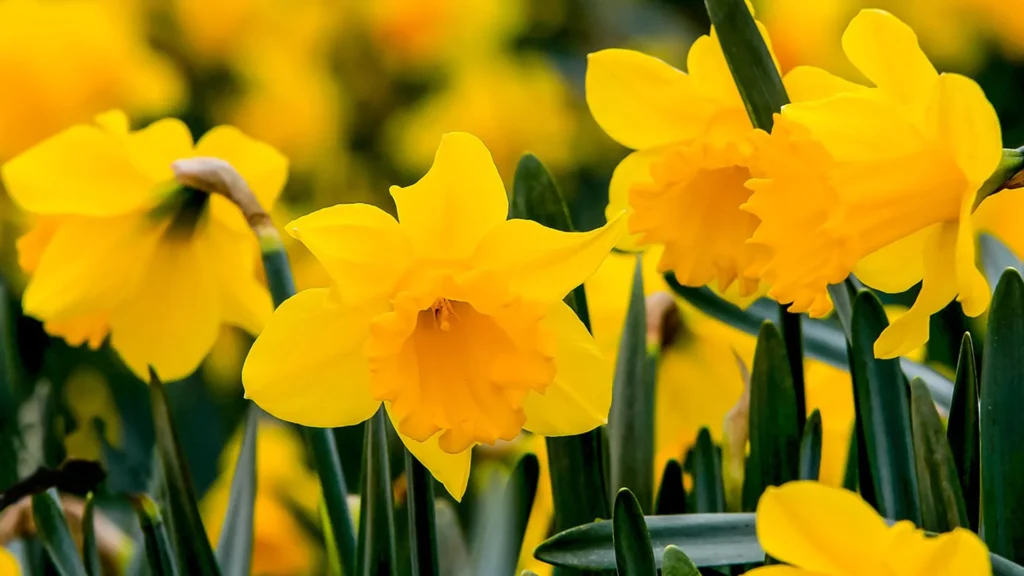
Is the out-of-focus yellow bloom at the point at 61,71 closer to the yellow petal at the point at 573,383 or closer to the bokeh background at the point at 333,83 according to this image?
the bokeh background at the point at 333,83

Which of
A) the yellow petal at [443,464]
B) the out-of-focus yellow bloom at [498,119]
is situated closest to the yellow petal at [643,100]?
the yellow petal at [443,464]

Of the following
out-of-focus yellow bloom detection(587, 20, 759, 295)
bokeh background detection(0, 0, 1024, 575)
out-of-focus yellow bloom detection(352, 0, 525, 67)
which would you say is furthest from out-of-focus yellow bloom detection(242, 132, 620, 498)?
out-of-focus yellow bloom detection(352, 0, 525, 67)

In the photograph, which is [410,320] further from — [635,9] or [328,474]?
[635,9]

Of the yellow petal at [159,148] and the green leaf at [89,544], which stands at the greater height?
the yellow petal at [159,148]

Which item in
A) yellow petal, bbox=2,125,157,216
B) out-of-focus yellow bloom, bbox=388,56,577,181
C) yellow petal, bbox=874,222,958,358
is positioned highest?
out-of-focus yellow bloom, bbox=388,56,577,181

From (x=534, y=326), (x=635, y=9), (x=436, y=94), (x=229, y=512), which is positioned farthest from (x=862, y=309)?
(x=635, y=9)

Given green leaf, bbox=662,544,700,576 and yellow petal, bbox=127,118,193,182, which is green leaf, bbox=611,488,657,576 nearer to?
green leaf, bbox=662,544,700,576

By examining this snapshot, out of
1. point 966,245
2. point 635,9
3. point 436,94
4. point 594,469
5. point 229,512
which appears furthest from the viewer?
point 635,9
